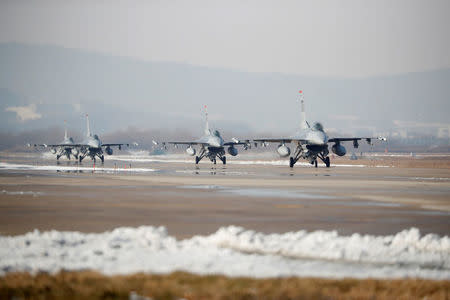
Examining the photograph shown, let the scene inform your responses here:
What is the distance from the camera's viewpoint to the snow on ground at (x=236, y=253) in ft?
35.8

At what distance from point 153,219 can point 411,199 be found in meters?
12.7

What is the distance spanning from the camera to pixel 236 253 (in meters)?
12.6

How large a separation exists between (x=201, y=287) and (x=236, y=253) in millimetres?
3208

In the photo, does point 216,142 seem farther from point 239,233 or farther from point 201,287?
point 201,287

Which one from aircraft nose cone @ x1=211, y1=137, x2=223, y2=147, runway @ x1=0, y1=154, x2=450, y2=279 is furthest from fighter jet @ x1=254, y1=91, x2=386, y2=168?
runway @ x1=0, y1=154, x2=450, y2=279

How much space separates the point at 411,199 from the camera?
2673cm

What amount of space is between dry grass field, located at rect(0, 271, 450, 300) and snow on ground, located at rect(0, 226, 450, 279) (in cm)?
55

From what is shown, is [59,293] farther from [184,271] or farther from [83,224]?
[83,224]

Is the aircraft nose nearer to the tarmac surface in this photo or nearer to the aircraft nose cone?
the aircraft nose cone

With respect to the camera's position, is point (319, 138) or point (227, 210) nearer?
point (227, 210)

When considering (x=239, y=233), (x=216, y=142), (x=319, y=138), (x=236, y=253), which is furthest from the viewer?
(x=216, y=142)

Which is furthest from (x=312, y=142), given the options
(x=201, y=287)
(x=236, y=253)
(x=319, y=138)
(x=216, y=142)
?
(x=201, y=287)

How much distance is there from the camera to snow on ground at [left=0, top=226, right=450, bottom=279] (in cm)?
1091

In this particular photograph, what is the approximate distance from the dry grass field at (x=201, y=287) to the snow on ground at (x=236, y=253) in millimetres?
554
